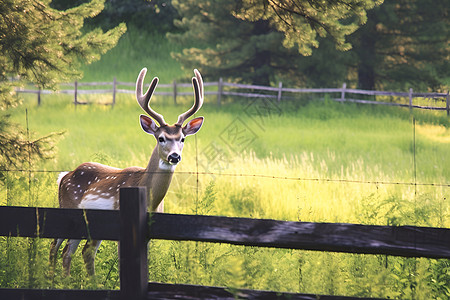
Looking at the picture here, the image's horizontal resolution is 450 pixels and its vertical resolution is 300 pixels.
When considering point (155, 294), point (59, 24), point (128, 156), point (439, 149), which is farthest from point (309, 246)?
point (439, 149)

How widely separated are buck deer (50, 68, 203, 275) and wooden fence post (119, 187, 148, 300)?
173cm

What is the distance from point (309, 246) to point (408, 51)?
868 inches

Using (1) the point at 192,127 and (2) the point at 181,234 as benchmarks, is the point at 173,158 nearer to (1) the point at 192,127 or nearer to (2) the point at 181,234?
(1) the point at 192,127

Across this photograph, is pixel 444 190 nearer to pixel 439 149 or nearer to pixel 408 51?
pixel 439 149

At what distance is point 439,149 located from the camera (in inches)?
725

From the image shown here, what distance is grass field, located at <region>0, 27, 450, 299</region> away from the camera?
5.47 metres

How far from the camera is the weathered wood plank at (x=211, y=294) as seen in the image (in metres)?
4.42

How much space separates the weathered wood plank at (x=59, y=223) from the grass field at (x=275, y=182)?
52 cm

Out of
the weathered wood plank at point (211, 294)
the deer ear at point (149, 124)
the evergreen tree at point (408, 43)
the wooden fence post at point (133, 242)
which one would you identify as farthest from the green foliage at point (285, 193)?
the evergreen tree at point (408, 43)

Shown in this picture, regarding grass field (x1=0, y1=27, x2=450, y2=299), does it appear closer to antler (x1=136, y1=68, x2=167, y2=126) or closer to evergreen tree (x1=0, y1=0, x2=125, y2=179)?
evergreen tree (x1=0, y1=0, x2=125, y2=179)

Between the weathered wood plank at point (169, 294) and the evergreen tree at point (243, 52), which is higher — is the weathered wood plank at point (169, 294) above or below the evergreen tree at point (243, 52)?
below

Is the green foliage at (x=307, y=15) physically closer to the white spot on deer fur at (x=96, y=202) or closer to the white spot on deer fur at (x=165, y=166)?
the white spot on deer fur at (x=165, y=166)

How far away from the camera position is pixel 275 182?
1073 centimetres

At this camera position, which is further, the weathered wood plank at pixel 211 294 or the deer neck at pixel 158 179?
the deer neck at pixel 158 179
